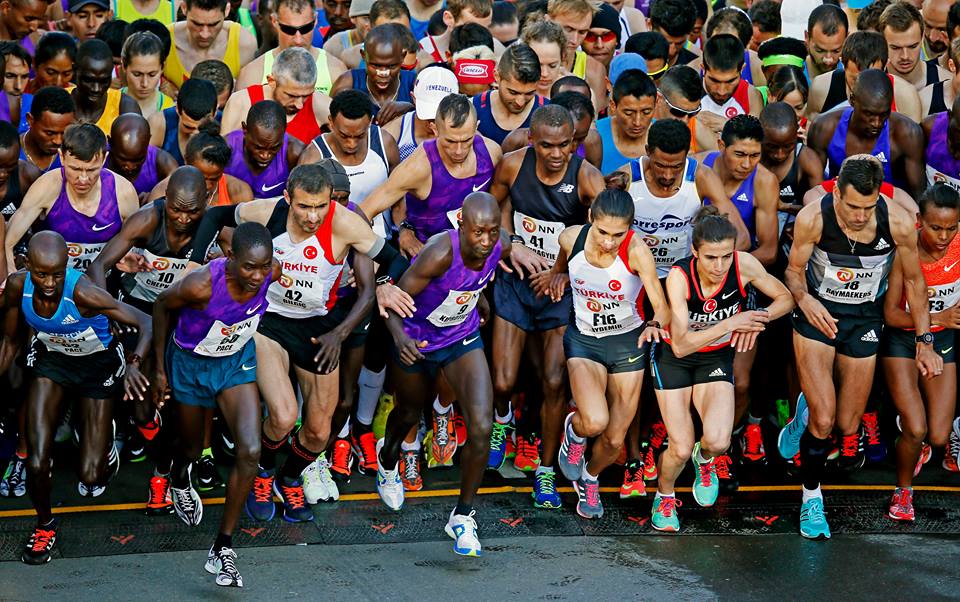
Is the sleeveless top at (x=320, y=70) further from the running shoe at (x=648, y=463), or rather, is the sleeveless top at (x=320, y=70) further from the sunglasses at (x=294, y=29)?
the running shoe at (x=648, y=463)

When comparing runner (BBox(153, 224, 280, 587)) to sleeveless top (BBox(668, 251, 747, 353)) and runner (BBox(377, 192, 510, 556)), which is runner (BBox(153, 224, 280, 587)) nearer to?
runner (BBox(377, 192, 510, 556))

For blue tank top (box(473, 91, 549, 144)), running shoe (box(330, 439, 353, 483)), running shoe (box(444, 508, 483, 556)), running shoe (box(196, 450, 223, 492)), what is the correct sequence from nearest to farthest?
1. running shoe (box(444, 508, 483, 556))
2. running shoe (box(196, 450, 223, 492))
3. running shoe (box(330, 439, 353, 483))
4. blue tank top (box(473, 91, 549, 144))

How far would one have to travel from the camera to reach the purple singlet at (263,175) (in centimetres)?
919

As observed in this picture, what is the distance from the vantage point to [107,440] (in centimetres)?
863

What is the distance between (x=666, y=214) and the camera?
905cm

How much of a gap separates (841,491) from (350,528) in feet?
10.4

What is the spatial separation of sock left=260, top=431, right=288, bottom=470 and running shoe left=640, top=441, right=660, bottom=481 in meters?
2.37

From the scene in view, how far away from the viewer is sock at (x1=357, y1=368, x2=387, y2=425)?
31.2 ft

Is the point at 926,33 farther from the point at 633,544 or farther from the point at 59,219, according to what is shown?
the point at 59,219

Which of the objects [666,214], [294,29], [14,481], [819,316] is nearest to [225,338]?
[14,481]

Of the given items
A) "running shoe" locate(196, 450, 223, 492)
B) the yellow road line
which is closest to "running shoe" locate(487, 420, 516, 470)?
the yellow road line

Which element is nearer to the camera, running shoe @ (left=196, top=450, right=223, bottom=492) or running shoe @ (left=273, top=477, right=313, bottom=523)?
running shoe @ (left=273, top=477, right=313, bottom=523)

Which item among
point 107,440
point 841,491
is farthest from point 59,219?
point 841,491

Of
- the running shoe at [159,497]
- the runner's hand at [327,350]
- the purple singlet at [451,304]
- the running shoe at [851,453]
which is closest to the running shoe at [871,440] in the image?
the running shoe at [851,453]
